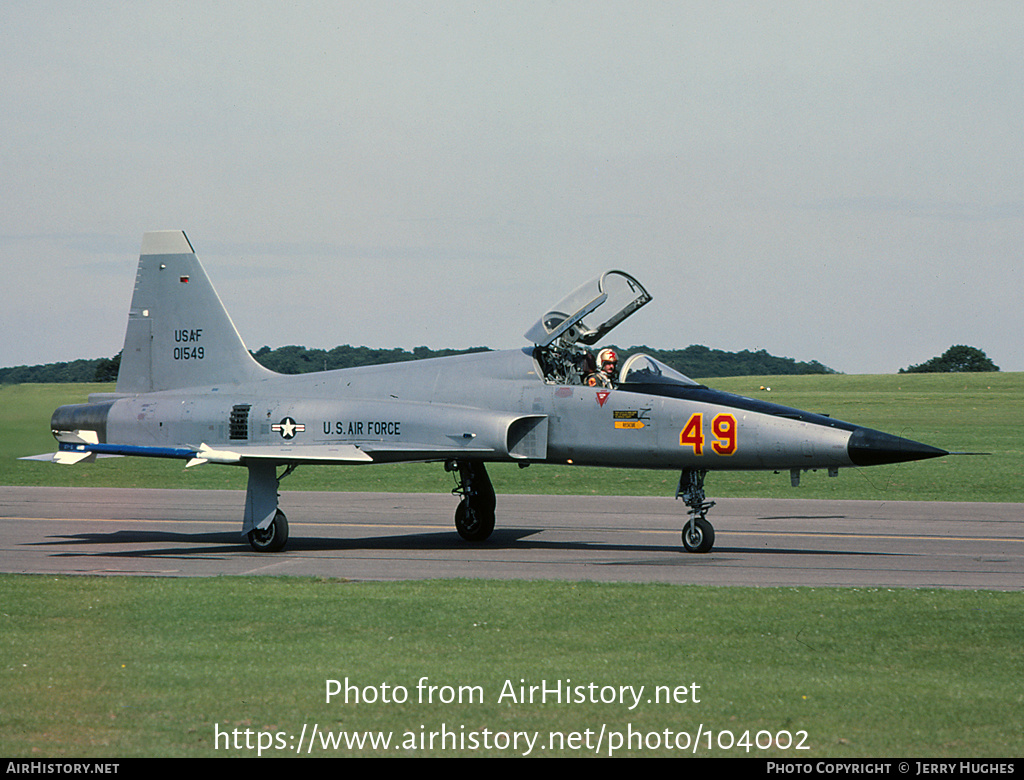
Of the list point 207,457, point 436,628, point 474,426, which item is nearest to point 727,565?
point 474,426

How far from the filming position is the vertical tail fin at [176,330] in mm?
19875

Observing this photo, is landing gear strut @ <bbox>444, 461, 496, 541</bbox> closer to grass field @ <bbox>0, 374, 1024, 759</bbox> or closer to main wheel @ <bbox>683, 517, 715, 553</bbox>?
main wheel @ <bbox>683, 517, 715, 553</bbox>

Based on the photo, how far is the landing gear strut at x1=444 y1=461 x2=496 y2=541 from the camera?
61.2 feet

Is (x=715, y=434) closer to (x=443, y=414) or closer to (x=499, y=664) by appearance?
(x=443, y=414)

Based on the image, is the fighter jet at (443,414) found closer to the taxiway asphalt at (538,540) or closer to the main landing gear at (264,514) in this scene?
the main landing gear at (264,514)

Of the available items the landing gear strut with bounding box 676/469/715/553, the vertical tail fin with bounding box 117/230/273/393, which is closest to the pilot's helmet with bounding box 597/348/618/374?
the landing gear strut with bounding box 676/469/715/553

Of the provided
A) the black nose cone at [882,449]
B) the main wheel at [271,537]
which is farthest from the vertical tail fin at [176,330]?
the black nose cone at [882,449]

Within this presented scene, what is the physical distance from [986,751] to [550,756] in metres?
2.48

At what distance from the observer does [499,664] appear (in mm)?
8852

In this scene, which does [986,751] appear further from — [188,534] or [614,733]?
[188,534]

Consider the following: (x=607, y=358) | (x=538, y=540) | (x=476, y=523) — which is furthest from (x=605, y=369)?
(x=476, y=523)

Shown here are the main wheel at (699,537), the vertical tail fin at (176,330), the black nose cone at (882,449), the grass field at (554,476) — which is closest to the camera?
the black nose cone at (882,449)

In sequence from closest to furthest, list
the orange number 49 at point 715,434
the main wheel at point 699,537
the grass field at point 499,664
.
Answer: the grass field at point 499,664 → the orange number 49 at point 715,434 → the main wheel at point 699,537

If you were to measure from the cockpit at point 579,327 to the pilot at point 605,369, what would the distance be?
14 centimetres
